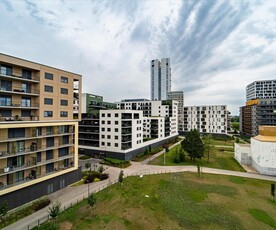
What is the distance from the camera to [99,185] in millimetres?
32438

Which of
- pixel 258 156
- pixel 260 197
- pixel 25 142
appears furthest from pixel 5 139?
pixel 258 156

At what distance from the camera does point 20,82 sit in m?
27.9

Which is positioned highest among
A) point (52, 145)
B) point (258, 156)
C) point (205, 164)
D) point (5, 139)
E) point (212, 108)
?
point (212, 108)

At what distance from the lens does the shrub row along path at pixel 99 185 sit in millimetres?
21172

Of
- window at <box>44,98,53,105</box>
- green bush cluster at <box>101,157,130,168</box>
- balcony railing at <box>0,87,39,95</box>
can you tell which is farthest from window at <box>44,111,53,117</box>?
green bush cluster at <box>101,157,130,168</box>

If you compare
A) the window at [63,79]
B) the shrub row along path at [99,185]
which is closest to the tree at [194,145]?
the shrub row along path at [99,185]

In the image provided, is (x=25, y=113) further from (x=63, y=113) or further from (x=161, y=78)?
(x=161, y=78)

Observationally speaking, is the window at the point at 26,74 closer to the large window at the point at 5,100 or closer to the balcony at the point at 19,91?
the balcony at the point at 19,91

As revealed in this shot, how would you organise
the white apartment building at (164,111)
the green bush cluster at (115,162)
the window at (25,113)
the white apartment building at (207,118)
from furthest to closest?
the white apartment building at (207,118) → the white apartment building at (164,111) → the green bush cluster at (115,162) → the window at (25,113)

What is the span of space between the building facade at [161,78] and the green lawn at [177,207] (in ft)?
517

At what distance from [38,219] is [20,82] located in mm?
20526

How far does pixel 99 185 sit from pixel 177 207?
605 inches

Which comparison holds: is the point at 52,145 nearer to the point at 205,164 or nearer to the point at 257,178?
the point at 205,164

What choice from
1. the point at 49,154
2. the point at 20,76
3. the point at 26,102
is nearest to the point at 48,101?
the point at 26,102
